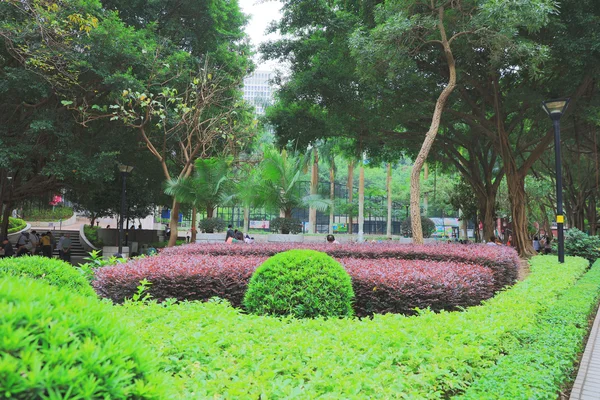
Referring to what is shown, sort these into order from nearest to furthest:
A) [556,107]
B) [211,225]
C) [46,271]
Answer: [46,271] < [556,107] < [211,225]

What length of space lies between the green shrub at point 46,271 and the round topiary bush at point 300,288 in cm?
189

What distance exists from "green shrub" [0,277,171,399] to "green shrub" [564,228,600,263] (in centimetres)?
1862

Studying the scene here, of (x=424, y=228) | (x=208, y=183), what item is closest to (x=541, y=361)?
(x=208, y=183)

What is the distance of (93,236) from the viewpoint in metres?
27.9

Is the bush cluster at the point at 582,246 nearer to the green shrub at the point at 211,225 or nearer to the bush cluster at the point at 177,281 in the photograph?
the green shrub at the point at 211,225

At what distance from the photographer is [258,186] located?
56.2 feet

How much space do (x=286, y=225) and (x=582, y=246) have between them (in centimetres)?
1109

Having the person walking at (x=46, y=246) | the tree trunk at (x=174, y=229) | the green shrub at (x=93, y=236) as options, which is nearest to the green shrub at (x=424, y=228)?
the tree trunk at (x=174, y=229)

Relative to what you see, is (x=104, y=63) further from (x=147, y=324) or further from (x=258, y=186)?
(x=147, y=324)

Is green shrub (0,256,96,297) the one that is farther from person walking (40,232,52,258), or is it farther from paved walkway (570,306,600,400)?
person walking (40,232,52,258)

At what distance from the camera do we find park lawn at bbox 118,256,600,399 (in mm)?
2582

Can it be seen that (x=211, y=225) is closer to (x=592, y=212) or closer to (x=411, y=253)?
(x=411, y=253)

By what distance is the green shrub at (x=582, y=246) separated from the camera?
54.2ft

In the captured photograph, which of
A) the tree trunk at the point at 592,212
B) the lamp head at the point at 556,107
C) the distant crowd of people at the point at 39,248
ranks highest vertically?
the lamp head at the point at 556,107
